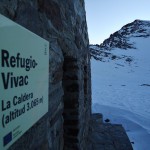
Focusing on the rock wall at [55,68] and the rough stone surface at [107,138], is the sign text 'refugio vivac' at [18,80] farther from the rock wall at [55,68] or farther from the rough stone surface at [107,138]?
the rough stone surface at [107,138]

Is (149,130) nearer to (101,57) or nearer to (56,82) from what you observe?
(56,82)

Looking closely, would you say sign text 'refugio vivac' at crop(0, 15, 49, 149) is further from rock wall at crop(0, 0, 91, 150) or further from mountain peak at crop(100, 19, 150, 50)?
mountain peak at crop(100, 19, 150, 50)

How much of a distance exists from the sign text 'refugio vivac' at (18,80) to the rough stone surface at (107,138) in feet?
10.7

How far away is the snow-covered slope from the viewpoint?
6957mm

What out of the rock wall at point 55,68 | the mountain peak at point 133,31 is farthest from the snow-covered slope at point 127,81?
the rock wall at point 55,68

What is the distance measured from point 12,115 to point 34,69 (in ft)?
0.95

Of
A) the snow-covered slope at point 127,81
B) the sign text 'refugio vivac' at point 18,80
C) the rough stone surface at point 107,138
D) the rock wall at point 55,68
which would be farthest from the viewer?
the snow-covered slope at point 127,81

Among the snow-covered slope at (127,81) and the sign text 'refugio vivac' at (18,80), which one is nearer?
the sign text 'refugio vivac' at (18,80)

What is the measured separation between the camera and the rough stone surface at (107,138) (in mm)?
4359

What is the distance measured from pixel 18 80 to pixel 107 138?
424 centimetres

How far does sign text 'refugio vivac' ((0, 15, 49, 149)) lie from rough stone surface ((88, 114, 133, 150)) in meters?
3.26

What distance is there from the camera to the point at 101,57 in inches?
1320

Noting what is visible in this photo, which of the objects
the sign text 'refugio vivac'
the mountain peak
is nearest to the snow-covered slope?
the mountain peak

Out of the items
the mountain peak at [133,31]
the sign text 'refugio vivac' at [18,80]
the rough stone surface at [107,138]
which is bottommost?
the rough stone surface at [107,138]
